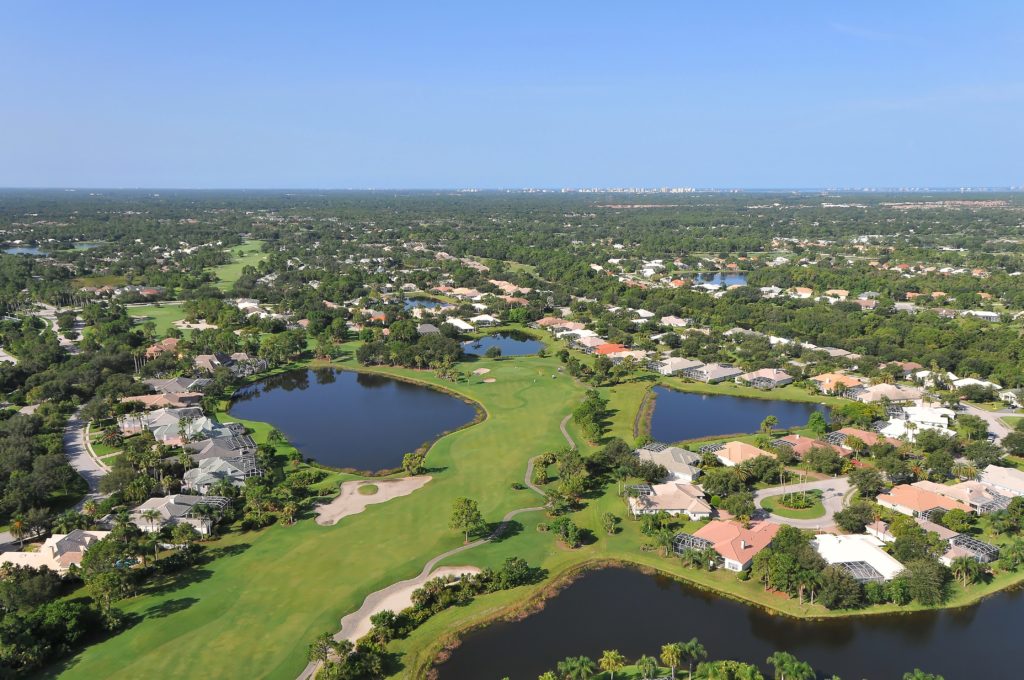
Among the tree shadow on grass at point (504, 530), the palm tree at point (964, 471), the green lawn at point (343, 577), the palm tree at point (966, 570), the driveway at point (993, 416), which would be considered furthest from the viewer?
the driveway at point (993, 416)

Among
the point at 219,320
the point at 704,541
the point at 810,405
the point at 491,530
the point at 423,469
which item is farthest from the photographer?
the point at 219,320

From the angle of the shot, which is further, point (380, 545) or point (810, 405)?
point (810, 405)

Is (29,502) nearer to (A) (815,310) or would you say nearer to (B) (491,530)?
(B) (491,530)

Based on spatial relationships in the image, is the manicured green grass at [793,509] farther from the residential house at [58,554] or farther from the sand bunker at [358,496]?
the residential house at [58,554]

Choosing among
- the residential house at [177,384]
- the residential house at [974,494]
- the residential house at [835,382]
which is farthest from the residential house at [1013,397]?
the residential house at [177,384]

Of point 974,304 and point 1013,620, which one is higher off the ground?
point 974,304

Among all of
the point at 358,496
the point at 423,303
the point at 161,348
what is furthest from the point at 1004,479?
the point at 423,303

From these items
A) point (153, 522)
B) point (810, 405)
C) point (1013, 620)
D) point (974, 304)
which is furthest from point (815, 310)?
point (153, 522)
